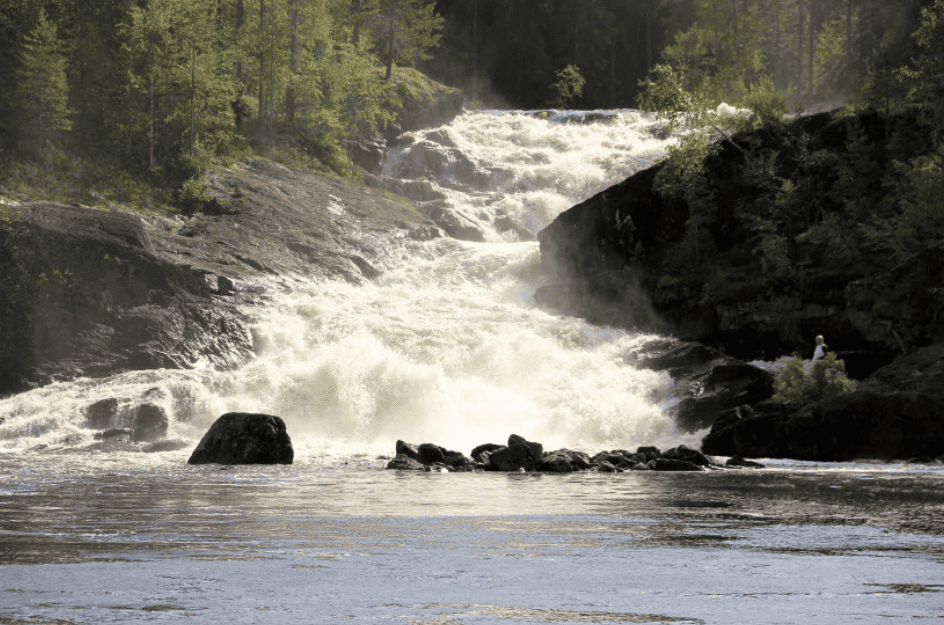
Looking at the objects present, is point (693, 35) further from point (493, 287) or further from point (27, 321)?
point (27, 321)

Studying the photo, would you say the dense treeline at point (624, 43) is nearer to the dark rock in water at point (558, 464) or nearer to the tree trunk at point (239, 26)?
the tree trunk at point (239, 26)

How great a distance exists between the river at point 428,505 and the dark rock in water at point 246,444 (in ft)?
3.26

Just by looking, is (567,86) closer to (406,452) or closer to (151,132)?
(151,132)

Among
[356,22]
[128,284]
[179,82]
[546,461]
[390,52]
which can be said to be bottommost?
[546,461]

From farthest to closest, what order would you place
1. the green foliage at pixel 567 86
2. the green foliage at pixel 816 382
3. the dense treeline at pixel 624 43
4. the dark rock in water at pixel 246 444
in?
the green foliage at pixel 567 86
the dense treeline at pixel 624 43
the green foliage at pixel 816 382
the dark rock in water at pixel 246 444

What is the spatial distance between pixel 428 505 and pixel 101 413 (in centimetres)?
2517

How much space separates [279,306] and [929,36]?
3379 centimetres

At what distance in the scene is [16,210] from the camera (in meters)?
48.1

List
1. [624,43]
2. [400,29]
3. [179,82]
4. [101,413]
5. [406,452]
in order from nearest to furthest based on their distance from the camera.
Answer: [406,452]
[101,413]
[179,82]
[400,29]
[624,43]

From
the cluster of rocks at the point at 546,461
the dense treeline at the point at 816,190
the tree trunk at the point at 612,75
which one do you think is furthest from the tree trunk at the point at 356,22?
the cluster of rocks at the point at 546,461

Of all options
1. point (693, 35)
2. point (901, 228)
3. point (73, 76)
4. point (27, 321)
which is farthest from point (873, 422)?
point (693, 35)

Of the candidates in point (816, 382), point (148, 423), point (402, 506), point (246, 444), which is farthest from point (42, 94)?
point (402, 506)

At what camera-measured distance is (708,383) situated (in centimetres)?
3853

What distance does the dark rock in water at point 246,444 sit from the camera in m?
29.5
